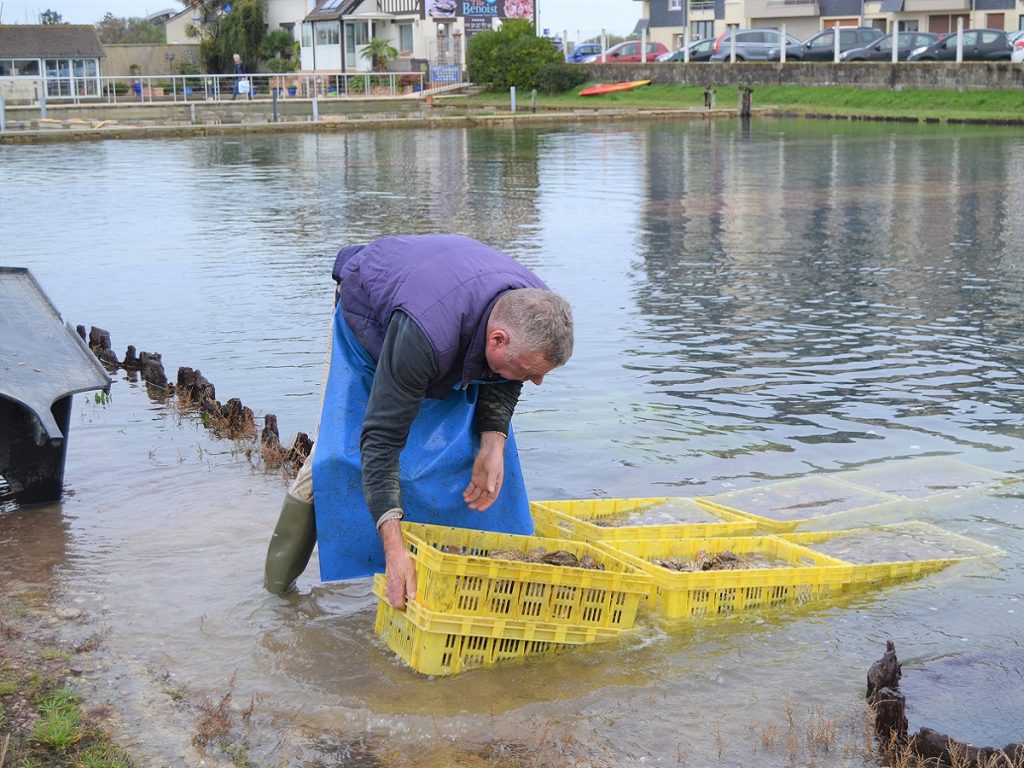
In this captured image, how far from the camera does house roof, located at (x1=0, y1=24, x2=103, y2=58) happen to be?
66062 mm

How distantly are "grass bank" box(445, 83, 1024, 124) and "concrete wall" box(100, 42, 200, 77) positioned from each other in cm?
2950

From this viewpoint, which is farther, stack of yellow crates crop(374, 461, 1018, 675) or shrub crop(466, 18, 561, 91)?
shrub crop(466, 18, 561, 91)

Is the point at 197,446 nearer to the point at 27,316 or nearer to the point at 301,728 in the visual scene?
the point at 27,316

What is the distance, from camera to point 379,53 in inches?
2623

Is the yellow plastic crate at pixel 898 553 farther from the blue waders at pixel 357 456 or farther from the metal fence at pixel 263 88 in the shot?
the metal fence at pixel 263 88

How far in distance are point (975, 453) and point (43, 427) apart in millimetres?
5661

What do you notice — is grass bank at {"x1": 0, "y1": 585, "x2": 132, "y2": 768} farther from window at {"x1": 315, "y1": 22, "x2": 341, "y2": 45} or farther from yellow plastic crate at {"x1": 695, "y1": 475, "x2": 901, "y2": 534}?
window at {"x1": 315, "y1": 22, "x2": 341, "y2": 45}

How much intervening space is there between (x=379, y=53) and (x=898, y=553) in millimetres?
63246

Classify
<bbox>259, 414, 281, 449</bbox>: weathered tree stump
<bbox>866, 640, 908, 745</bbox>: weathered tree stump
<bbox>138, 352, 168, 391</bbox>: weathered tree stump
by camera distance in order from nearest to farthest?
1. <bbox>866, 640, 908, 745</bbox>: weathered tree stump
2. <bbox>259, 414, 281, 449</bbox>: weathered tree stump
3. <bbox>138, 352, 168, 391</bbox>: weathered tree stump

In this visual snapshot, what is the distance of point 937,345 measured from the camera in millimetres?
11398

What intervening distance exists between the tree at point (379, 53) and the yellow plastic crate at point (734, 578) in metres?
63.2

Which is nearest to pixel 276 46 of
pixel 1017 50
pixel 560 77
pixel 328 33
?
pixel 328 33

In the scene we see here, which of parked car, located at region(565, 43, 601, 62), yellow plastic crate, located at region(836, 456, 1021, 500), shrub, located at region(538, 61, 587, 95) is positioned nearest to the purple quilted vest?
yellow plastic crate, located at region(836, 456, 1021, 500)

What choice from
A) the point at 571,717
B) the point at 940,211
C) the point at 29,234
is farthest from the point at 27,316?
the point at 940,211
